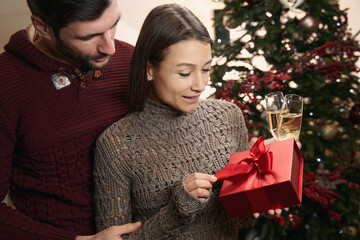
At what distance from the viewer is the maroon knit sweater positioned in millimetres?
1496

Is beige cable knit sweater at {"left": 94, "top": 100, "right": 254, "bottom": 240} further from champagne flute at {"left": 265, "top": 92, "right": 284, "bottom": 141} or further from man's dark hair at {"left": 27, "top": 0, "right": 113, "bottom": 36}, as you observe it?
man's dark hair at {"left": 27, "top": 0, "right": 113, "bottom": 36}

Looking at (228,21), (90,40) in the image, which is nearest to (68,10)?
(90,40)

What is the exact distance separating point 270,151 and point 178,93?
41 cm

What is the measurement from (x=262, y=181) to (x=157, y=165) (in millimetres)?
449

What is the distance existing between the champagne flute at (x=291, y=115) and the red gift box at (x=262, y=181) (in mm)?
160

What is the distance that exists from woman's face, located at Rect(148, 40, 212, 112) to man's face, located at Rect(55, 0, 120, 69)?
207 millimetres

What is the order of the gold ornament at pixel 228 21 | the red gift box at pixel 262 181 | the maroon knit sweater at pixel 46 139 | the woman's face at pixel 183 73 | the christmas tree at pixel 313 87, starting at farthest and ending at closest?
the gold ornament at pixel 228 21 → the christmas tree at pixel 313 87 → the maroon knit sweater at pixel 46 139 → the woman's face at pixel 183 73 → the red gift box at pixel 262 181

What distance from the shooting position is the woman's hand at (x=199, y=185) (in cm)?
132

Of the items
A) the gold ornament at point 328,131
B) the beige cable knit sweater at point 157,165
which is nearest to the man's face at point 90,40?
the beige cable knit sweater at point 157,165

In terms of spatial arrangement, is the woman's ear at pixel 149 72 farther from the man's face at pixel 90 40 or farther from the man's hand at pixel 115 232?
the man's hand at pixel 115 232

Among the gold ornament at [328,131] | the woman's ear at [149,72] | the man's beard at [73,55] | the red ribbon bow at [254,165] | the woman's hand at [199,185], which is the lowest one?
the gold ornament at [328,131]

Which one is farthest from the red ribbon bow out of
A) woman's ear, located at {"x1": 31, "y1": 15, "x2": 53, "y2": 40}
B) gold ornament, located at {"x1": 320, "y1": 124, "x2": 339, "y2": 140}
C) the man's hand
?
gold ornament, located at {"x1": 320, "y1": 124, "x2": 339, "y2": 140}

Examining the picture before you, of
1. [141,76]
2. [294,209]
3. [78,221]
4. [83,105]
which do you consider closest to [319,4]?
[294,209]

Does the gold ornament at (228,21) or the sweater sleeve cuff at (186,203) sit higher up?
the gold ornament at (228,21)
